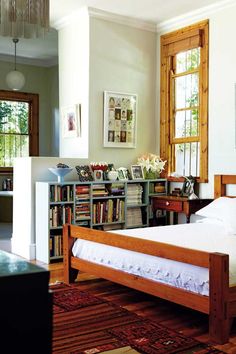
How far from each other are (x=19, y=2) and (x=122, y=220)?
389 centimetres

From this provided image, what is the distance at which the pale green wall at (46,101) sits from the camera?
29.7 feet

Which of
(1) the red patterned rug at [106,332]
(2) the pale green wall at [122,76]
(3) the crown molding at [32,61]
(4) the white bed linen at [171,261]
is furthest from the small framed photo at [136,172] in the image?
(3) the crown molding at [32,61]

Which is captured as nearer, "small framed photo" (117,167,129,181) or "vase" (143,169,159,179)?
"small framed photo" (117,167,129,181)

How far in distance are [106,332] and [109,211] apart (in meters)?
2.68

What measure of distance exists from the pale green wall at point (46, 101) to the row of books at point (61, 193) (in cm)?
381

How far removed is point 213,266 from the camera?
9.23 feet

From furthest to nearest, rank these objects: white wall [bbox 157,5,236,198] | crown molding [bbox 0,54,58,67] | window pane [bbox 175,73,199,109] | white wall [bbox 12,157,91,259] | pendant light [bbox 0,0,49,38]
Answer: crown molding [bbox 0,54,58,67], window pane [bbox 175,73,199,109], white wall [bbox 12,157,91,259], white wall [bbox 157,5,236,198], pendant light [bbox 0,0,49,38]

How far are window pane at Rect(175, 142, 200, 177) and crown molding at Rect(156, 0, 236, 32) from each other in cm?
158

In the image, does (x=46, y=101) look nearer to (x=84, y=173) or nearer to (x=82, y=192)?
(x=84, y=173)

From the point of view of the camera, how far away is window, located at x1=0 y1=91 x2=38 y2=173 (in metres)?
8.70

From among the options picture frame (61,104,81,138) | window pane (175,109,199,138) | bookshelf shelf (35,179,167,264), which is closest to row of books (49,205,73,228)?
bookshelf shelf (35,179,167,264)

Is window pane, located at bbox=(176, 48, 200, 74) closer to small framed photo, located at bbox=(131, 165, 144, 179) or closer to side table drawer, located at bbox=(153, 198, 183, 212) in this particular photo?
small framed photo, located at bbox=(131, 165, 144, 179)

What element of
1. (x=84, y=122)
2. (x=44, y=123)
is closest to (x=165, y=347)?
(x=84, y=122)

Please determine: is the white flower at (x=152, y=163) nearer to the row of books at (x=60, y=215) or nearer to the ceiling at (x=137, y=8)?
the row of books at (x=60, y=215)
